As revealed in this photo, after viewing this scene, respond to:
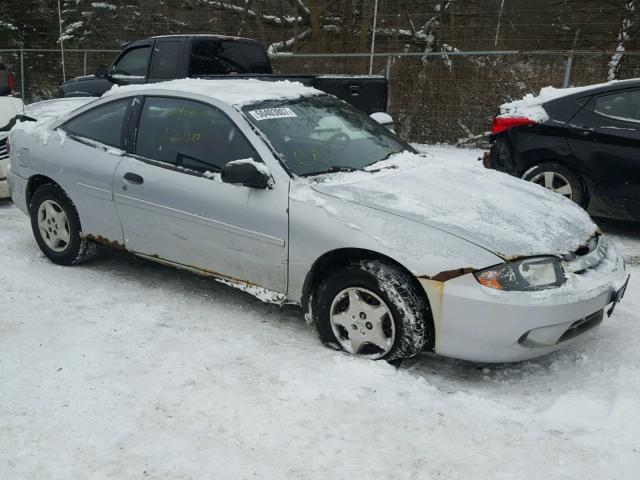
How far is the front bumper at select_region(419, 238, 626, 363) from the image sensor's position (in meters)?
3.11

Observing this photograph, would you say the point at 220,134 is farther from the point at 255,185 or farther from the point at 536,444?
the point at 536,444

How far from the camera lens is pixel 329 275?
3.61 metres

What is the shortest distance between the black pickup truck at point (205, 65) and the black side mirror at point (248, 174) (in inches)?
163

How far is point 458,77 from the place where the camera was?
37.7 ft

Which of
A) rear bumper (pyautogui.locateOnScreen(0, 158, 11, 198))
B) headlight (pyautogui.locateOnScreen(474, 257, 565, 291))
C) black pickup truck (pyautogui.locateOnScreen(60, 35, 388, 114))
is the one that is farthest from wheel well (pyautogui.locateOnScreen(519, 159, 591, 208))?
rear bumper (pyautogui.locateOnScreen(0, 158, 11, 198))

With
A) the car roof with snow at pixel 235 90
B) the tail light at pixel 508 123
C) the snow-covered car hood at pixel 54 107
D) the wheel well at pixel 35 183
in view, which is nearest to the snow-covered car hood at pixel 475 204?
the car roof with snow at pixel 235 90

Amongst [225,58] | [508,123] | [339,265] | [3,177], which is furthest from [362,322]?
[225,58]

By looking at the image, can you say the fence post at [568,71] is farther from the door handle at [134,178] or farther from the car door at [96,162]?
the door handle at [134,178]

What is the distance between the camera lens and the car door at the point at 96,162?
15.0ft

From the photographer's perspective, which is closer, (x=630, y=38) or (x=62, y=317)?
(x=62, y=317)

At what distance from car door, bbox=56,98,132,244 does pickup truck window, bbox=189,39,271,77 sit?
13.2 ft

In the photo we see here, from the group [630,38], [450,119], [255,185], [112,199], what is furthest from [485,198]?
[630,38]

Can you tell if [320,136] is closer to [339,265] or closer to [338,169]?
[338,169]

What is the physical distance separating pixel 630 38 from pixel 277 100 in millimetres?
10000
